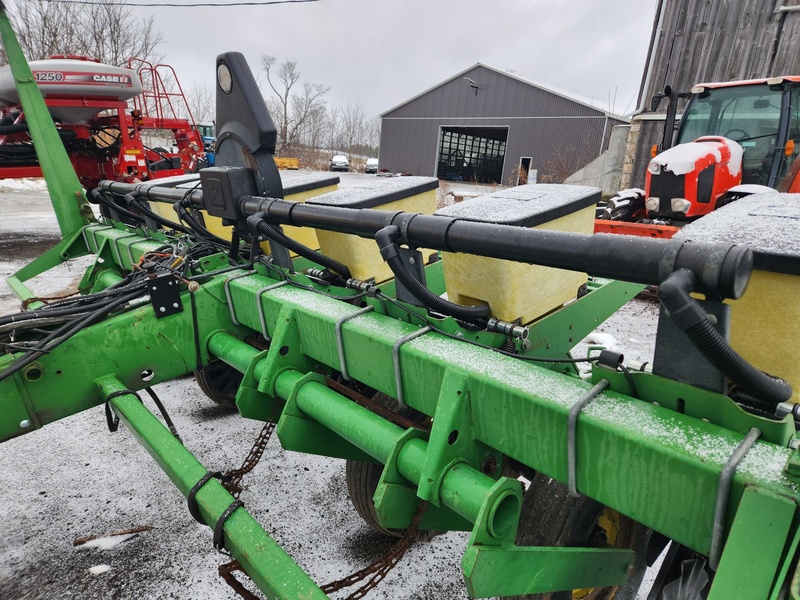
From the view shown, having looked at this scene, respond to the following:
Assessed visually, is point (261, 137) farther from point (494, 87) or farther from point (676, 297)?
point (494, 87)

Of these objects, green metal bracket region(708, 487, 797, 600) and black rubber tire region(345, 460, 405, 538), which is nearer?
green metal bracket region(708, 487, 797, 600)

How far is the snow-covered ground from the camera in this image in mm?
1990

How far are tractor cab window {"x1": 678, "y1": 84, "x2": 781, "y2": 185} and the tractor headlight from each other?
96 cm

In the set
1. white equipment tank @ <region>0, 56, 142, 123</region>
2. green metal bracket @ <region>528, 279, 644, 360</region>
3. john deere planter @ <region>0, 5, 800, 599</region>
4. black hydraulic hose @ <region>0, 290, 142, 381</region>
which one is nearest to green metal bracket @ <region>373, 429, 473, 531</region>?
john deere planter @ <region>0, 5, 800, 599</region>

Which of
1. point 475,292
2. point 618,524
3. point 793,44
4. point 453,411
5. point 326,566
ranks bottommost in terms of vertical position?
point 326,566

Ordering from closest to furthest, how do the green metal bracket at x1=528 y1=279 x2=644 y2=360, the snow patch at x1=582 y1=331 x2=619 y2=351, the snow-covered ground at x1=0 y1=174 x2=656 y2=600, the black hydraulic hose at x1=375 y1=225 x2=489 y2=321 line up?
the black hydraulic hose at x1=375 y1=225 x2=489 y2=321
the green metal bracket at x1=528 y1=279 x2=644 y2=360
the snow-covered ground at x1=0 y1=174 x2=656 y2=600
the snow patch at x1=582 y1=331 x2=619 y2=351

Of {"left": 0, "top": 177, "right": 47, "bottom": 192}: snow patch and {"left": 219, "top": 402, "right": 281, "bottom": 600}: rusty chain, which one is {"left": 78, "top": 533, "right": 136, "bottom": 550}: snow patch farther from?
{"left": 0, "top": 177, "right": 47, "bottom": 192}: snow patch

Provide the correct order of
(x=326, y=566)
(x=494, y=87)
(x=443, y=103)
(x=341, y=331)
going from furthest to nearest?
(x=443, y=103) < (x=494, y=87) < (x=326, y=566) < (x=341, y=331)

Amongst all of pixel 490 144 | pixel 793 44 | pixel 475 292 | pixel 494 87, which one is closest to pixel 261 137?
pixel 475 292

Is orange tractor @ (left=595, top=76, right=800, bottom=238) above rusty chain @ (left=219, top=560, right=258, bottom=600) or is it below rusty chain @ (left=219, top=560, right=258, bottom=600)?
above

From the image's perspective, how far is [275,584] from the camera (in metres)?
1.24

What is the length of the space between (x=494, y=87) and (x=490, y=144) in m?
7.43

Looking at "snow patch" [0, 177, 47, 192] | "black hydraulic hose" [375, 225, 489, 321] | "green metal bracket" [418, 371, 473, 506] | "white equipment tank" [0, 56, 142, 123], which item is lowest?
"snow patch" [0, 177, 47, 192]

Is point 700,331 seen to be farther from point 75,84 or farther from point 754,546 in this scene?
point 75,84
